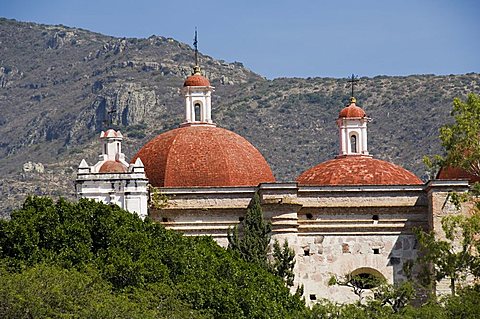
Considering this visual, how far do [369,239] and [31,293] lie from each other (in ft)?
62.7

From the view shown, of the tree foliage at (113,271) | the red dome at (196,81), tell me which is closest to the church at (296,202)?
the red dome at (196,81)

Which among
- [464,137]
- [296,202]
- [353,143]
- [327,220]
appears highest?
[353,143]

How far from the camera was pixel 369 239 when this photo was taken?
188 ft

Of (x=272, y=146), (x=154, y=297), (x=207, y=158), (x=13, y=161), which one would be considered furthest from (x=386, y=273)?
(x=13, y=161)

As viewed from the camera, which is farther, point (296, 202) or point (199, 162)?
point (199, 162)

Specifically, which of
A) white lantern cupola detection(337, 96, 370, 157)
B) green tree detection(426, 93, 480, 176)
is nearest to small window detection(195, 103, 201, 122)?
white lantern cupola detection(337, 96, 370, 157)

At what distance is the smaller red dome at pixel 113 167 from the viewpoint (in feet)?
185

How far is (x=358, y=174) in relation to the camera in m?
58.6

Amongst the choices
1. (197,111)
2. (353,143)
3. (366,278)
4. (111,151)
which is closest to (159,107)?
(353,143)

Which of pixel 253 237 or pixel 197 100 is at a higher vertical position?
pixel 197 100

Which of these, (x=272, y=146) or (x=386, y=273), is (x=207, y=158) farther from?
(x=272, y=146)

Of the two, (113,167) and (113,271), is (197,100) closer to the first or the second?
(113,167)

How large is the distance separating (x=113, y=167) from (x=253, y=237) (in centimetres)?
534

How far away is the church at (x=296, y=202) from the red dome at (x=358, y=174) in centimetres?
5
